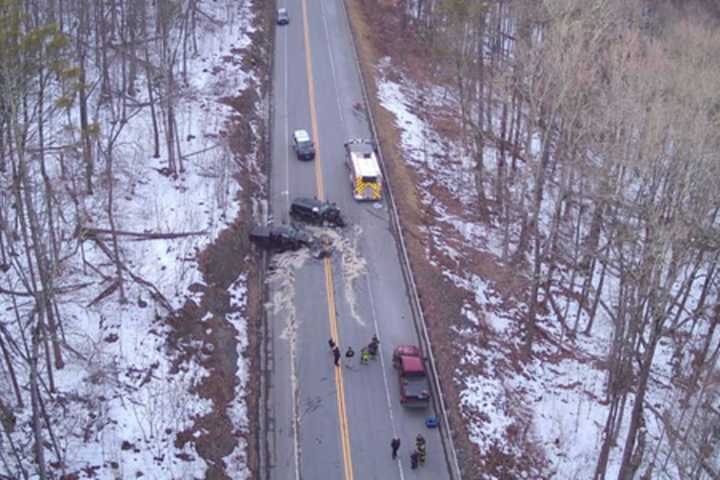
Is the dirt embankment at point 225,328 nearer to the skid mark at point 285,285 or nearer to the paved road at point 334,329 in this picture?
the skid mark at point 285,285

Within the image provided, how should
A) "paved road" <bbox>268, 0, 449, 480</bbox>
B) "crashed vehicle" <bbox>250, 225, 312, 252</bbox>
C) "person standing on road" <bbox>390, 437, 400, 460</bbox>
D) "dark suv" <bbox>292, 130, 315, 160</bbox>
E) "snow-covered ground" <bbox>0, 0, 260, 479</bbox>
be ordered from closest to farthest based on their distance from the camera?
"snow-covered ground" <bbox>0, 0, 260, 479</bbox>
"person standing on road" <bbox>390, 437, 400, 460</bbox>
"paved road" <bbox>268, 0, 449, 480</bbox>
"crashed vehicle" <bbox>250, 225, 312, 252</bbox>
"dark suv" <bbox>292, 130, 315, 160</bbox>

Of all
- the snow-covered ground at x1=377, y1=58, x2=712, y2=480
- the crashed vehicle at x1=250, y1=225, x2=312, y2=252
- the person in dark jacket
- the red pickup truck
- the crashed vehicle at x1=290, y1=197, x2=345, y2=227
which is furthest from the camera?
the crashed vehicle at x1=290, y1=197, x2=345, y2=227

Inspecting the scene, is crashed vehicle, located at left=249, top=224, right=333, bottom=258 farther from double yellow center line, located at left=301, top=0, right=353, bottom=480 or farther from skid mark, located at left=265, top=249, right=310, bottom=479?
double yellow center line, located at left=301, top=0, right=353, bottom=480

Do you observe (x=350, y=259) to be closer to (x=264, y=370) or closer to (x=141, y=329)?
(x=264, y=370)

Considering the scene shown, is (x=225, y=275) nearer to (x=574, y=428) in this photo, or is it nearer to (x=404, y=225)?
(x=404, y=225)

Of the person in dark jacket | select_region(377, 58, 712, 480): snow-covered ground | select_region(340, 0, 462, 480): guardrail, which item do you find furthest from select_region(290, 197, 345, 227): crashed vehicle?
the person in dark jacket

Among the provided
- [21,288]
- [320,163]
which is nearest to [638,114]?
[320,163]

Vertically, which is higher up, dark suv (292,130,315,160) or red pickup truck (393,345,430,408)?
dark suv (292,130,315,160)
